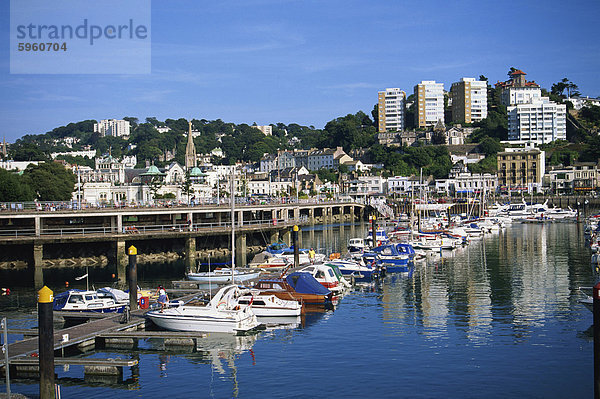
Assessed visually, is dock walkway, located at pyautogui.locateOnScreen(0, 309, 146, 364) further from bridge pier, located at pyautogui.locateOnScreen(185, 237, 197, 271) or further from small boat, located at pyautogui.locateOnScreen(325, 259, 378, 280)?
bridge pier, located at pyautogui.locateOnScreen(185, 237, 197, 271)

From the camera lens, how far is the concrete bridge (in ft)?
210

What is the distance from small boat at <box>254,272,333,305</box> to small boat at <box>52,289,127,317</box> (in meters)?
8.70

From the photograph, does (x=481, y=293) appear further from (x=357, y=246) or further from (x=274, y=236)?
(x=274, y=236)

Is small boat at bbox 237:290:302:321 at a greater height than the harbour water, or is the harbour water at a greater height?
small boat at bbox 237:290:302:321

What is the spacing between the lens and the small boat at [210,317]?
1359 inches

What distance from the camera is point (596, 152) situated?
583ft

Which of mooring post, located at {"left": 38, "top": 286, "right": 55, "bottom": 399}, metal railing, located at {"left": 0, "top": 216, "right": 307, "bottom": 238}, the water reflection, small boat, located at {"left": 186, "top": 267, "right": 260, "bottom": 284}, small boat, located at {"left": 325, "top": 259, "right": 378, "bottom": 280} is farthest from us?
metal railing, located at {"left": 0, "top": 216, "right": 307, "bottom": 238}

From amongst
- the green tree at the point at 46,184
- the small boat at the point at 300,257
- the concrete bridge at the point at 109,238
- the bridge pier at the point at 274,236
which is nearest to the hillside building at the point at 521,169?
the bridge pier at the point at 274,236

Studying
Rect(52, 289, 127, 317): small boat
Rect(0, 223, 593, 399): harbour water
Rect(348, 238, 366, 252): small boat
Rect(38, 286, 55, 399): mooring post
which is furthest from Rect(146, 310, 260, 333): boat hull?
Rect(348, 238, 366, 252): small boat

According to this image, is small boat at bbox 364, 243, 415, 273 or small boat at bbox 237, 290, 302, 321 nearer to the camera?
small boat at bbox 237, 290, 302, 321

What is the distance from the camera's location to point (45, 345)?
23.4 meters

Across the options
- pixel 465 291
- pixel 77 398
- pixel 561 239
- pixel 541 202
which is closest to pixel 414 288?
pixel 465 291

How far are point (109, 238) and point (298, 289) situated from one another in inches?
1112

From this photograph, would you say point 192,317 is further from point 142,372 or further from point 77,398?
point 77,398
